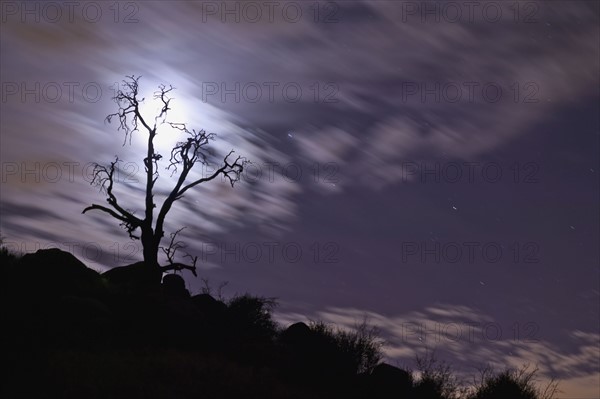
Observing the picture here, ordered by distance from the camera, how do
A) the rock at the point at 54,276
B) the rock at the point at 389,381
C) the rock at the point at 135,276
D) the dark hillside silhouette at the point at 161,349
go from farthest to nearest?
the rock at the point at 135,276
the rock at the point at 54,276
the rock at the point at 389,381
the dark hillside silhouette at the point at 161,349

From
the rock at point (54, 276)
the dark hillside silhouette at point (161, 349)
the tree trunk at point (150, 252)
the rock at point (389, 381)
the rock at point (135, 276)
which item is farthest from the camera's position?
the tree trunk at point (150, 252)

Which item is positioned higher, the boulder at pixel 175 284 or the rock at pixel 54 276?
the boulder at pixel 175 284

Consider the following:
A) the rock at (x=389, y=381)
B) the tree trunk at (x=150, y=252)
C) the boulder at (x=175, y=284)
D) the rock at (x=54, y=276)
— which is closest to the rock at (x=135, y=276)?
the tree trunk at (x=150, y=252)

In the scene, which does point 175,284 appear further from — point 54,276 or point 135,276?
point 54,276

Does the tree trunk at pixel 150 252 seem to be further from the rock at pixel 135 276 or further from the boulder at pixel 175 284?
the boulder at pixel 175 284

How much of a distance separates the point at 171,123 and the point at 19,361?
19.5 metres

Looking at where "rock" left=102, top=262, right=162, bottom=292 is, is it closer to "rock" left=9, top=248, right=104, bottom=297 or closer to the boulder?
the boulder

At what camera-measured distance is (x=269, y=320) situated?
33031mm

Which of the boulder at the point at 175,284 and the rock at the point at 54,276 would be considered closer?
the rock at the point at 54,276

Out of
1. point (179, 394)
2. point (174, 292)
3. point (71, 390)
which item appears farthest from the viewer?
point (174, 292)

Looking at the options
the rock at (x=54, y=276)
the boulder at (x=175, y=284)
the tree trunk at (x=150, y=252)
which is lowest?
the rock at (x=54, y=276)

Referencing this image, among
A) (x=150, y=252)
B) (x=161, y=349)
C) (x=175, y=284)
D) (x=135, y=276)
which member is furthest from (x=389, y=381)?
(x=135, y=276)

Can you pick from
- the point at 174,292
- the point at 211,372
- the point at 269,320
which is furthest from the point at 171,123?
the point at 211,372

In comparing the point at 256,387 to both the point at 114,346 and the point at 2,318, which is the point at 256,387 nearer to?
the point at 114,346
